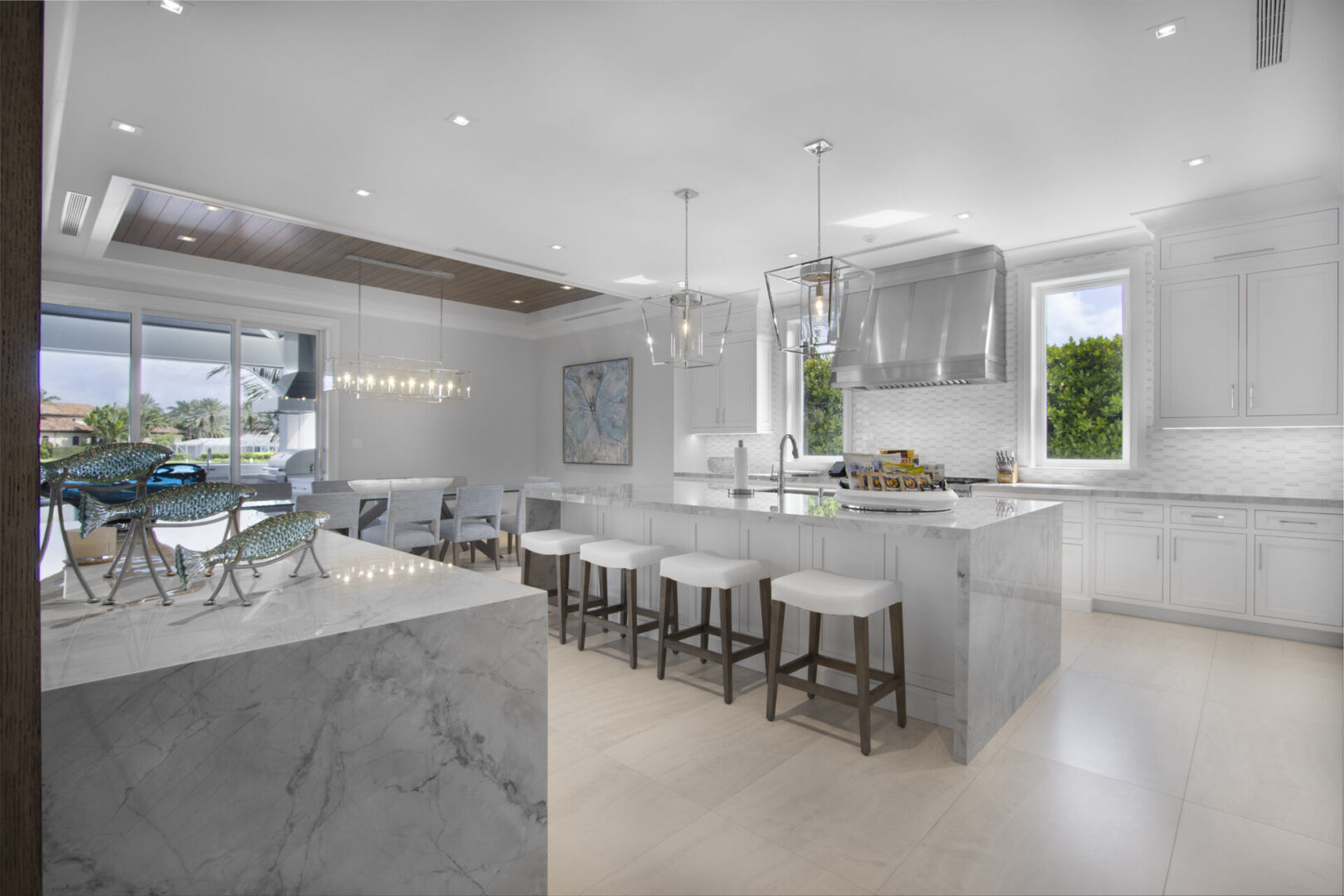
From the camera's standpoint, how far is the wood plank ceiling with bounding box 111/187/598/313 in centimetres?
474

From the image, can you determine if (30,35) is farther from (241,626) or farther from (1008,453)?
(1008,453)

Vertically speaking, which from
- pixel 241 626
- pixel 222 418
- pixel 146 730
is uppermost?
pixel 222 418

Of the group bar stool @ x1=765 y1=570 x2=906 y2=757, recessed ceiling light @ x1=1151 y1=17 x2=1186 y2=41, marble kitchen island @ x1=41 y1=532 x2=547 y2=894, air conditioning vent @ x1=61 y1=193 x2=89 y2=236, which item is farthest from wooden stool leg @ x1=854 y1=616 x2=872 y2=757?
air conditioning vent @ x1=61 y1=193 x2=89 y2=236

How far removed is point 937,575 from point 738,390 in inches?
167

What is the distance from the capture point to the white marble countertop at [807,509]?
7.85 ft

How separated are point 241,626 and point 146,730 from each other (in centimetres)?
20

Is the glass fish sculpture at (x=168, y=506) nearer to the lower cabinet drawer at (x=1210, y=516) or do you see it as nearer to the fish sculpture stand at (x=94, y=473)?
the fish sculpture stand at (x=94, y=473)

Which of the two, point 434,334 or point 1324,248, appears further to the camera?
point 434,334

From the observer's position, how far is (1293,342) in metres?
3.85

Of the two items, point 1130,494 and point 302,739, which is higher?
point 1130,494

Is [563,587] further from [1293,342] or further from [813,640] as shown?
[1293,342]

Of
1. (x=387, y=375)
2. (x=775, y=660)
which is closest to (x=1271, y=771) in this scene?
(x=775, y=660)

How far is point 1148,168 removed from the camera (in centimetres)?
350

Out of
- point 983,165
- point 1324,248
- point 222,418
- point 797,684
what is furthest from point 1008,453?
point 222,418
